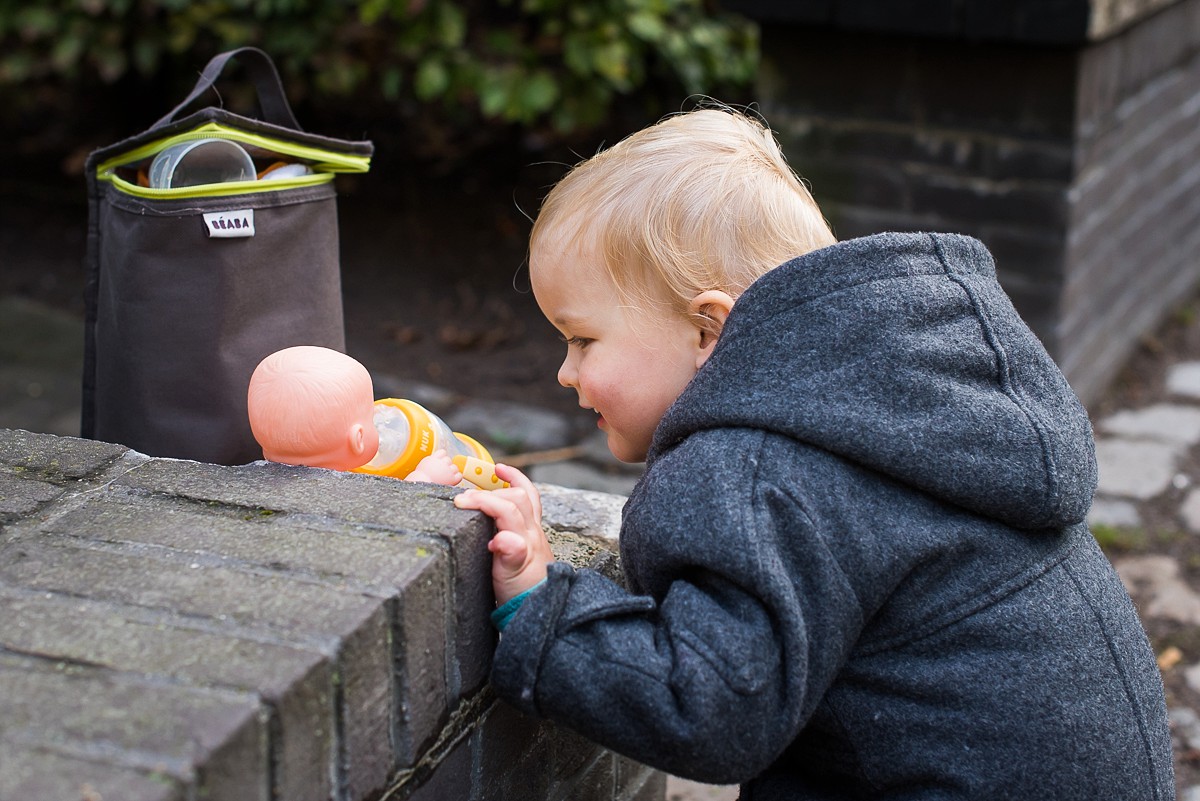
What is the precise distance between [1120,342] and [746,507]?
135 inches

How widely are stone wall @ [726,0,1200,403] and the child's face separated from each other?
89.2 inches

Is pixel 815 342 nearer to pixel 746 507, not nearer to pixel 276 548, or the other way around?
pixel 746 507

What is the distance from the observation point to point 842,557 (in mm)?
1367

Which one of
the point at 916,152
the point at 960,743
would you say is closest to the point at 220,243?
the point at 960,743

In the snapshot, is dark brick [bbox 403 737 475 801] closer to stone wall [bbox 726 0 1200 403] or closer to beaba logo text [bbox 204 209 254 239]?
beaba logo text [bbox 204 209 254 239]

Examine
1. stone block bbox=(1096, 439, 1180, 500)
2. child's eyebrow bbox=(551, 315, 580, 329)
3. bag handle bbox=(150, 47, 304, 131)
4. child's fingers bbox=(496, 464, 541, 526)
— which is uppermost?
bag handle bbox=(150, 47, 304, 131)

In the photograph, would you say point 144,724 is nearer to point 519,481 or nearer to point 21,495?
point 21,495

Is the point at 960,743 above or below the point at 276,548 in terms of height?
below

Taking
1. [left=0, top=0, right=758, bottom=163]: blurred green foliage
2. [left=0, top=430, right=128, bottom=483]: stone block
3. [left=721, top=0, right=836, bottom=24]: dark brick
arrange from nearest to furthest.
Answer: [left=0, top=430, right=128, bottom=483]: stone block, [left=721, top=0, right=836, bottom=24]: dark brick, [left=0, top=0, right=758, bottom=163]: blurred green foliage

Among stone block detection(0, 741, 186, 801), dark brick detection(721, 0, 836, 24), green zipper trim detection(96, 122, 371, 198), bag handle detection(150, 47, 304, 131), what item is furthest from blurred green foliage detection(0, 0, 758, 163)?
stone block detection(0, 741, 186, 801)

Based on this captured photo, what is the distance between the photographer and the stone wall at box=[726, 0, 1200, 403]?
11.7ft

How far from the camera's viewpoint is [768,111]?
4090 mm

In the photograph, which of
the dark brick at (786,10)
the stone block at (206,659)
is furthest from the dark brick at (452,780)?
the dark brick at (786,10)

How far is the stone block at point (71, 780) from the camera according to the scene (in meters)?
0.96
